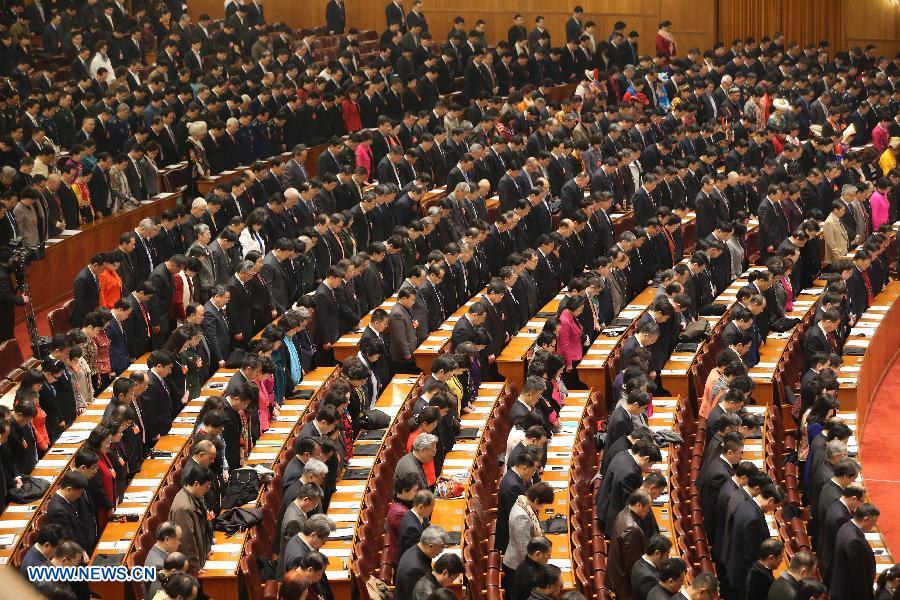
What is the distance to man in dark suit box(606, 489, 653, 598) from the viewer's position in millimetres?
7867

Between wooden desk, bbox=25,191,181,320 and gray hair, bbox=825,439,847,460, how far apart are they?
8.14m

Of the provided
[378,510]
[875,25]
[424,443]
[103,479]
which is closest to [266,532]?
[378,510]

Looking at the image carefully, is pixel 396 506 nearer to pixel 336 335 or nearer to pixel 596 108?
pixel 336 335

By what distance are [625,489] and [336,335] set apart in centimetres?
402

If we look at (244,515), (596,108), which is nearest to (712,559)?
(244,515)

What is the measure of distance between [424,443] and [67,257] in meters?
6.81

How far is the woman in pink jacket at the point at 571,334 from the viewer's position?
11758 millimetres

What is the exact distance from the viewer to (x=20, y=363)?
36.8 ft

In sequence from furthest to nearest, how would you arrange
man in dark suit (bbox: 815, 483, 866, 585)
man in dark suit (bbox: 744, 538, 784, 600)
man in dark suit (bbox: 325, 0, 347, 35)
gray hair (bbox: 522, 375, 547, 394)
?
man in dark suit (bbox: 325, 0, 347, 35) < gray hair (bbox: 522, 375, 547, 394) < man in dark suit (bbox: 815, 483, 866, 585) < man in dark suit (bbox: 744, 538, 784, 600)

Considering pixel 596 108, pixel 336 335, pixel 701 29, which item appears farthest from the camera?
pixel 701 29

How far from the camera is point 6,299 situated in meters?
11.9

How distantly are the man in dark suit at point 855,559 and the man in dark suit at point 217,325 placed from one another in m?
5.29

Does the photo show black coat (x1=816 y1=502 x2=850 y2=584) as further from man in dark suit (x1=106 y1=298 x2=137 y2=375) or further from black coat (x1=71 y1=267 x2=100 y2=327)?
black coat (x1=71 y1=267 x2=100 y2=327)

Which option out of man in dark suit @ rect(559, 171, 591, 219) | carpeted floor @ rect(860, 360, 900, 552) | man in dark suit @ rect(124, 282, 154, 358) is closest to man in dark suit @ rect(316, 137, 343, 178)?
man in dark suit @ rect(559, 171, 591, 219)
